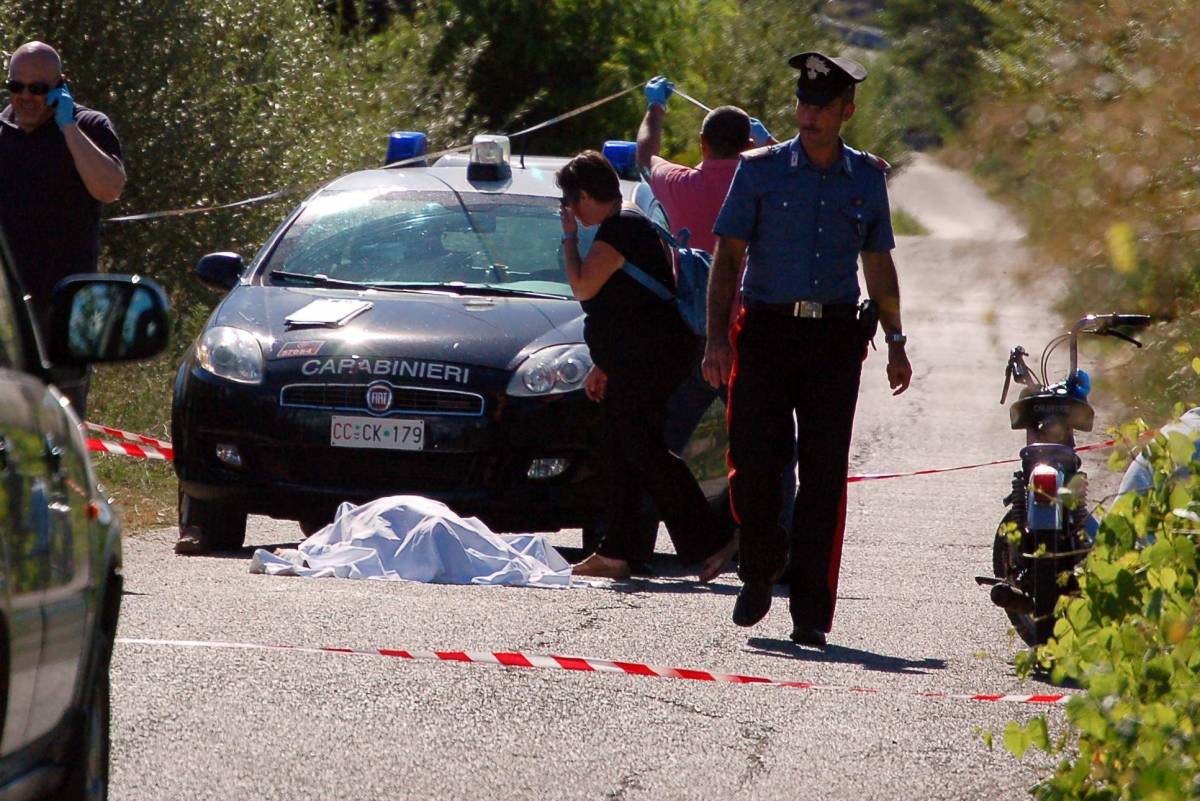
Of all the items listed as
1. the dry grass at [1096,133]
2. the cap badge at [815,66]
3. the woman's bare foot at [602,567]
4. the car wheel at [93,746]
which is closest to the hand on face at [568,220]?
the woman's bare foot at [602,567]

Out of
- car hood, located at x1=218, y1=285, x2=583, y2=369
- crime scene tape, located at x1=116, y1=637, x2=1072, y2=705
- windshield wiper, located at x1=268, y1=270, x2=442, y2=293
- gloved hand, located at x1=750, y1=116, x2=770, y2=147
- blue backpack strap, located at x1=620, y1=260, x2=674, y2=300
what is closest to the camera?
crime scene tape, located at x1=116, y1=637, x2=1072, y2=705

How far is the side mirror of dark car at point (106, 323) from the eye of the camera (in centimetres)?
434

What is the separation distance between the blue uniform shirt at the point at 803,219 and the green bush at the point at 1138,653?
2.55 m

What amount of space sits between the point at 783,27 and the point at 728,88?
3.68 feet

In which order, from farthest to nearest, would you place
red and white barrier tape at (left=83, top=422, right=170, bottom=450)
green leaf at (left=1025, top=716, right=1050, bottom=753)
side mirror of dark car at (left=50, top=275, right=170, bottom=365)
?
red and white barrier tape at (left=83, top=422, right=170, bottom=450), side mirror of dark car at (left=50, top=275, right=170, bottom=365), green leaf at (left=1025, top=716, right=1050, bottom=753)

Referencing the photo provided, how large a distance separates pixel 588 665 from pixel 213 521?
344 cm

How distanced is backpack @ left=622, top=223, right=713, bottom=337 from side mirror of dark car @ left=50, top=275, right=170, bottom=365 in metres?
4.71

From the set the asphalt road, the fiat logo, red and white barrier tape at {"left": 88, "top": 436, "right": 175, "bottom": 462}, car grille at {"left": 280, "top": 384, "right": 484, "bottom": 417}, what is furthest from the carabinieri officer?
red and white barrier tape at {"left": 88, "top": 436, "right": 175, "bottom": 462}

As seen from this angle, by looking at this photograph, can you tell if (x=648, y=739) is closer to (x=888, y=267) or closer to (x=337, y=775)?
(x=337, y=775)

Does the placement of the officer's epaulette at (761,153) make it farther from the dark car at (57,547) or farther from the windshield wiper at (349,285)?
the dark car at (57,547)

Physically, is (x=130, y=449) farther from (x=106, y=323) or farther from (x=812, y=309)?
(x=106, y=323)

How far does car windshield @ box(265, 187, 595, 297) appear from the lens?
33.6 feet

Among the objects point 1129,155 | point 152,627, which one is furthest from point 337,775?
point 1129,155

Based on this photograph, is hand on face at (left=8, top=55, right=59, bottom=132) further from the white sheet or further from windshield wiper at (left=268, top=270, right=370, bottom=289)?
the white sheet
